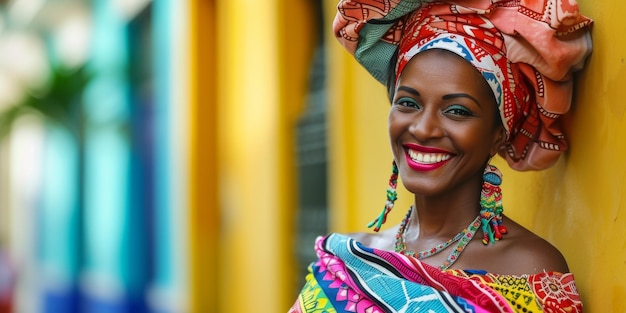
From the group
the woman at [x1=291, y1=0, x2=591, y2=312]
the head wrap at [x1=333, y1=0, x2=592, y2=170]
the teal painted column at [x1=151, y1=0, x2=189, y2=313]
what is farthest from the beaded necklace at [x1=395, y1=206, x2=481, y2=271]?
the teal painted column at [x1=151, y1=0, x2=189, y2=313]

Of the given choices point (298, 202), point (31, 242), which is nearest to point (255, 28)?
point (298, 202)

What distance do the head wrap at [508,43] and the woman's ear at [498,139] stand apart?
0.02m

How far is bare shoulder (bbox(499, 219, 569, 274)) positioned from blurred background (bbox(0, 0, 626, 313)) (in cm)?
18

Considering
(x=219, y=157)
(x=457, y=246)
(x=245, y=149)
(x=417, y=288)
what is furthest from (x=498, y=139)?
(x=219, y=157)

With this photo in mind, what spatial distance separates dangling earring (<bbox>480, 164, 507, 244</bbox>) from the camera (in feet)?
8.12

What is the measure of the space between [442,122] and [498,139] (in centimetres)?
18

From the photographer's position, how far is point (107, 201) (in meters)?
11.5

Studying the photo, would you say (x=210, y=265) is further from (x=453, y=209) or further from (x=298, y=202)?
(x=453, y=209)

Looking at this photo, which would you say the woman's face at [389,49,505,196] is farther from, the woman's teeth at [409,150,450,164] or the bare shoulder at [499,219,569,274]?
the bare shoulder at [499,219,569,274]

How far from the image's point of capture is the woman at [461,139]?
233cm

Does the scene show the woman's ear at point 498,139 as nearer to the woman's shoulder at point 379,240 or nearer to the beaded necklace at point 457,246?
the beaded necklace at point 457,246

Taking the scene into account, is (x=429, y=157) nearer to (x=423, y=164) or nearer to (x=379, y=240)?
(x=423, y=164)

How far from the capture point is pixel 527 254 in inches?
95.1

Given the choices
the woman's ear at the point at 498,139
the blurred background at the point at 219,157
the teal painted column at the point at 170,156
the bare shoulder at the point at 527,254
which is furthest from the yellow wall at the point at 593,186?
the teal painted column at the point at 170,156
